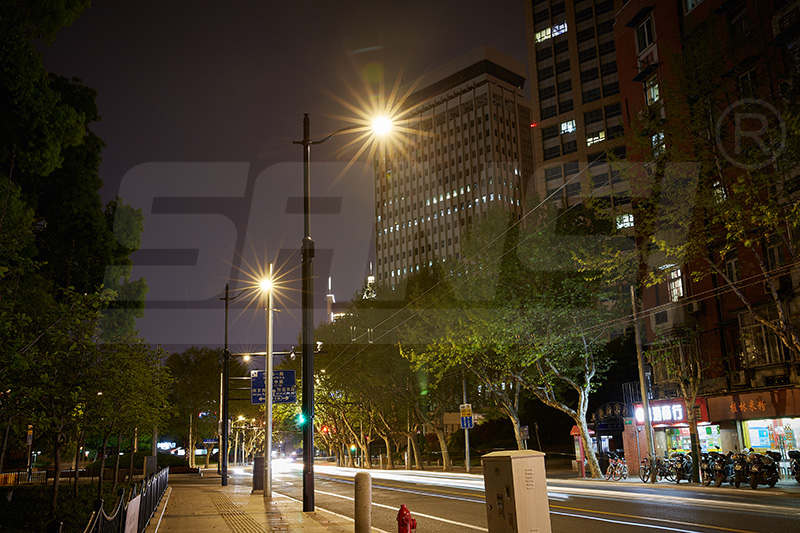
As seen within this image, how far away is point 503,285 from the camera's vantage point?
3400 centimetres

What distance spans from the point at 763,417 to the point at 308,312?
22.4m

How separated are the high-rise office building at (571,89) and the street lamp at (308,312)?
71.5 metres

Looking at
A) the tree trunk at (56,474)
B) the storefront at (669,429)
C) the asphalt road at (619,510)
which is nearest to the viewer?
the asphalt road at (619,510)

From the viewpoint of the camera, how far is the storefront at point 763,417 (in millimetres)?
27406

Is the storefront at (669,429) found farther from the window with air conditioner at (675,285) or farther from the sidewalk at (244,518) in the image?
the sidewalk at (244,518)

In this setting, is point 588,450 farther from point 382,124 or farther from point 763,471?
point 382,124

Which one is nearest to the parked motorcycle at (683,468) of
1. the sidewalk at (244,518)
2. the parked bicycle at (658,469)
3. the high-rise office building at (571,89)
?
the parked bicycle at (658,469)

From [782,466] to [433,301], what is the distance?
20.0 metres

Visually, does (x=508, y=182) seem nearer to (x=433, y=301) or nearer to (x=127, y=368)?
(x=433, y=301)

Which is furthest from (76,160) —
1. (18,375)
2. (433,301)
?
(433,301)

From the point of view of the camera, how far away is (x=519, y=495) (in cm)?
759

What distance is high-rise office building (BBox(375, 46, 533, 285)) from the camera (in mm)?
125500

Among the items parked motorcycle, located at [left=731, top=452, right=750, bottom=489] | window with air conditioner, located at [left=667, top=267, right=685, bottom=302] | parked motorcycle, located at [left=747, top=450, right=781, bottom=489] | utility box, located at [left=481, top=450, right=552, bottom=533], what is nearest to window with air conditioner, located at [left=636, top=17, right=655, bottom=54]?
window with air conditioner, located at [left=667, top=267, right=685, bottom=302]

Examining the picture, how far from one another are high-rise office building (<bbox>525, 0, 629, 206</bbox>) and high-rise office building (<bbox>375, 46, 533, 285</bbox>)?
1119 inches
